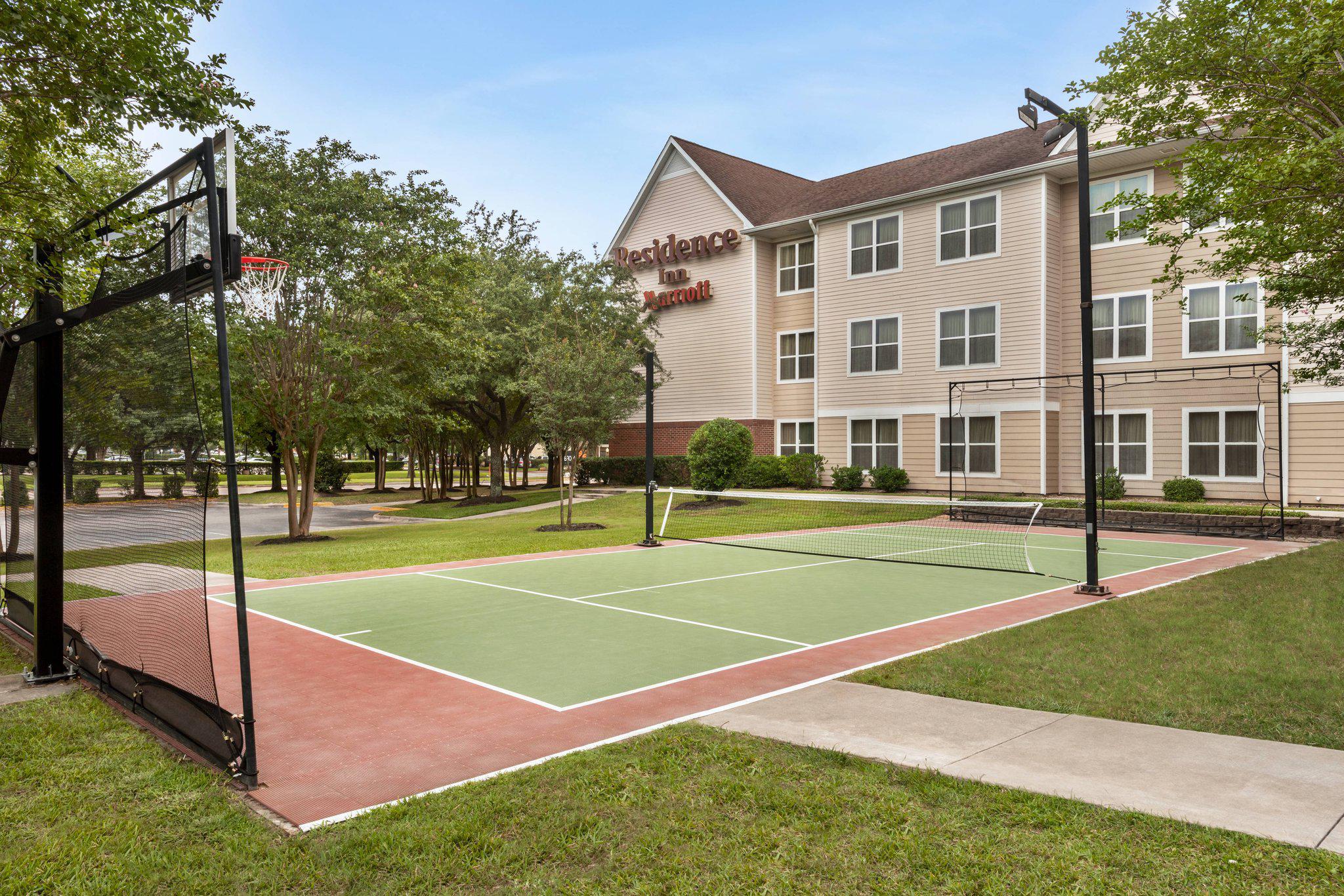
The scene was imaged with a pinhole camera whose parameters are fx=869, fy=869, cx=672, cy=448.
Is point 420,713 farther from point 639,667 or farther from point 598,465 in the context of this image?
point 598,465

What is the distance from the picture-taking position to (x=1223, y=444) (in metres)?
22.4

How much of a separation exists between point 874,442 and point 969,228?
284 inches

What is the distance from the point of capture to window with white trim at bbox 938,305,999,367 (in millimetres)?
25797

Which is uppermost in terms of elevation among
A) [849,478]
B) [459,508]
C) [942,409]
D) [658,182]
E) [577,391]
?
[658,182]

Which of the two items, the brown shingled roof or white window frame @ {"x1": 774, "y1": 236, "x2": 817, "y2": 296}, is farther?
white window frame @ {"x1": 774, "y1": 236, "x2": 817, "y2": 296}

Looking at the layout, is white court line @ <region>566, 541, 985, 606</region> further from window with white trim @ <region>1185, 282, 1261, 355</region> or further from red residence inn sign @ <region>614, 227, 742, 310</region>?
red residence inn sign @ <region>614, 227, 742, 310</region>

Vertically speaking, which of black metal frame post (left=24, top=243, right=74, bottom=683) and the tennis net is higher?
black metal frame post (left=24, top=243, right=74, bottom=683)

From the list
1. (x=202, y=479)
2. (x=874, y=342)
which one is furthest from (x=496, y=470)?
(x=202, y=479)

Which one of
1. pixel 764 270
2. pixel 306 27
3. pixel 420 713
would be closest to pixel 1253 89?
pixel 420 713

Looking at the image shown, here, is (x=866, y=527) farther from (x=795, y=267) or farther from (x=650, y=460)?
(x=795, y=267)

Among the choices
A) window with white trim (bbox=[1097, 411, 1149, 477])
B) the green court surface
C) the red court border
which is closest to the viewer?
the red court border

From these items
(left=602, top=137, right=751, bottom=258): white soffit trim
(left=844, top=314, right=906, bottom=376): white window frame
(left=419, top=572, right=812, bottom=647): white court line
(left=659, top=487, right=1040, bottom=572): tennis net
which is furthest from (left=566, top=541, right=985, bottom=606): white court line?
(left=602, top=137, right=751, bottom=258): white soffit trim

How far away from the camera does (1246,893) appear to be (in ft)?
10.9

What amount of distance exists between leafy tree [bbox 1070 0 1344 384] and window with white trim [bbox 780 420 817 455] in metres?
18.7
